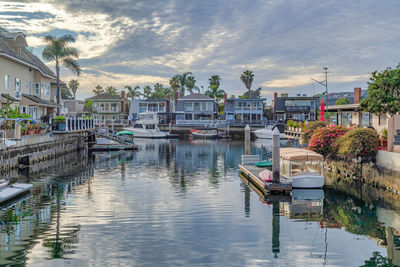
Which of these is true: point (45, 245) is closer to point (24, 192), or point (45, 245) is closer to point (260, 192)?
point (24, 192)

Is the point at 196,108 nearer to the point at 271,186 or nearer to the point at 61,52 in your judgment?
the point at 61,52

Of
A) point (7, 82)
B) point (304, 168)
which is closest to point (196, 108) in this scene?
point (7, 82)

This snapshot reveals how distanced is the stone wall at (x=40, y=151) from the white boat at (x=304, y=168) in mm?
22108

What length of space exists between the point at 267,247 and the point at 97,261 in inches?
253

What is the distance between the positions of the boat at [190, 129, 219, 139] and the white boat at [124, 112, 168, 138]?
22.2 ft

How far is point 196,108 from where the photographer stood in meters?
102

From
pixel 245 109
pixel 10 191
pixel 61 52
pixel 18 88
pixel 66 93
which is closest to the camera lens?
pixel 10 191

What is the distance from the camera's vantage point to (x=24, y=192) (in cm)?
2417

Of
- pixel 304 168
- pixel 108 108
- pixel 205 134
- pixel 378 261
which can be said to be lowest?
pixel 378 261

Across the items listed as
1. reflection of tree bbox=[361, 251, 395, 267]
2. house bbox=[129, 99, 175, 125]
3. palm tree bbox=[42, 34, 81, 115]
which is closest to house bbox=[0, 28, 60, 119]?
palm tree bbox=[42, 34, 81, 115]

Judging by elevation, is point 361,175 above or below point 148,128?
below

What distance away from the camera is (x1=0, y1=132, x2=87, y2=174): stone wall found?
31094 mm

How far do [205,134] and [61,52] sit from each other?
35116 mm

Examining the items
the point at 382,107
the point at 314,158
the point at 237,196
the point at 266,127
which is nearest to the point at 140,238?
the point at 237,196
